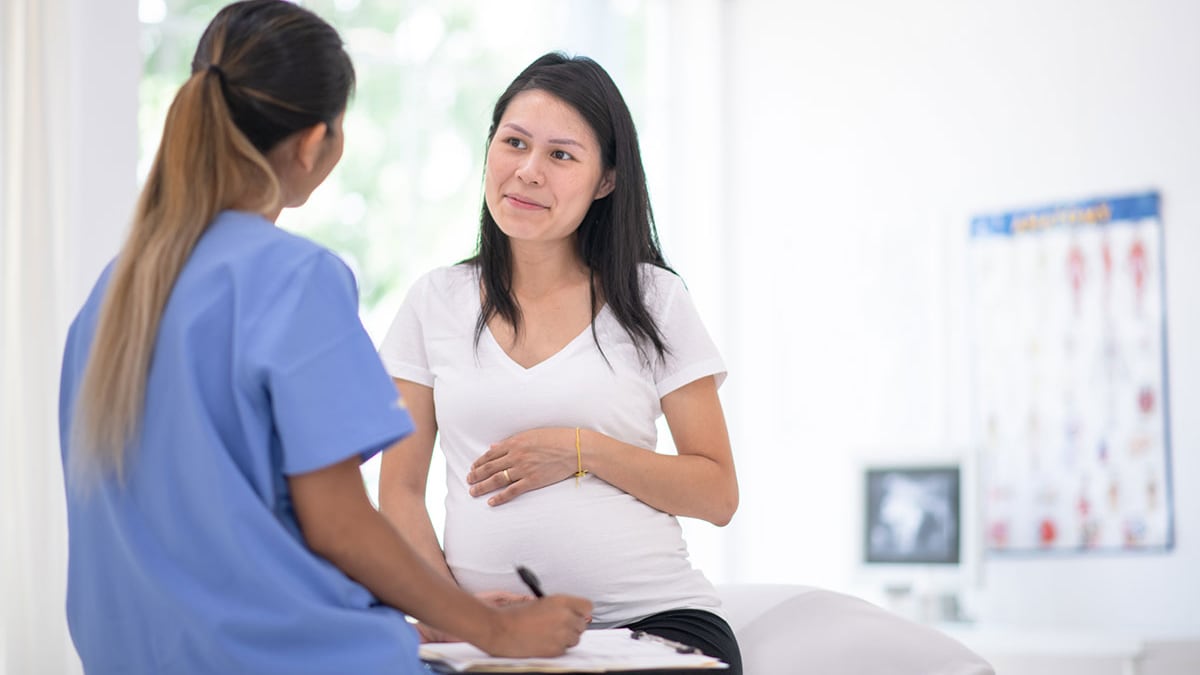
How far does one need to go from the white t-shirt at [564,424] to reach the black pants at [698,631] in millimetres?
15

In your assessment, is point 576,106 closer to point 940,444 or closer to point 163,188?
point 163,188

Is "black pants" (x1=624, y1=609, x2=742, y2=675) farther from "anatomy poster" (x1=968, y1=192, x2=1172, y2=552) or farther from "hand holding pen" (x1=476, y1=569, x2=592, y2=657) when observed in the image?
"anatomy poster" (x1=968, y1=192, x2=1172, y2=552)

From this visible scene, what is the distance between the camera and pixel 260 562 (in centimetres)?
115

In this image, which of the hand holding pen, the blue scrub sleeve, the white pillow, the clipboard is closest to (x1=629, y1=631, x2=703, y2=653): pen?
the clipboard

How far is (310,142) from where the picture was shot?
1.30 metres

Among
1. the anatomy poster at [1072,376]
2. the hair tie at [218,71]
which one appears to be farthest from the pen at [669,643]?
the anatomy poster at [1072,376]

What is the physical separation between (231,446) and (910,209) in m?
3.56

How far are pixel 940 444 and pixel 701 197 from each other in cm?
146

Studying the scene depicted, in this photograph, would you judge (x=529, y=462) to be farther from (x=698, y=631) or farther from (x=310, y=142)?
(x=310, y=142)

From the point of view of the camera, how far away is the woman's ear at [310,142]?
129cm

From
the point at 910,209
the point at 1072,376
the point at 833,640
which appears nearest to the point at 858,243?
the point at 910,209

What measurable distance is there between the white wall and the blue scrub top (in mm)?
2896

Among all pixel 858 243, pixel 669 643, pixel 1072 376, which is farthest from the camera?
pixel 858 243

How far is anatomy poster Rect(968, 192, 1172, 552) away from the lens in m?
3.70
